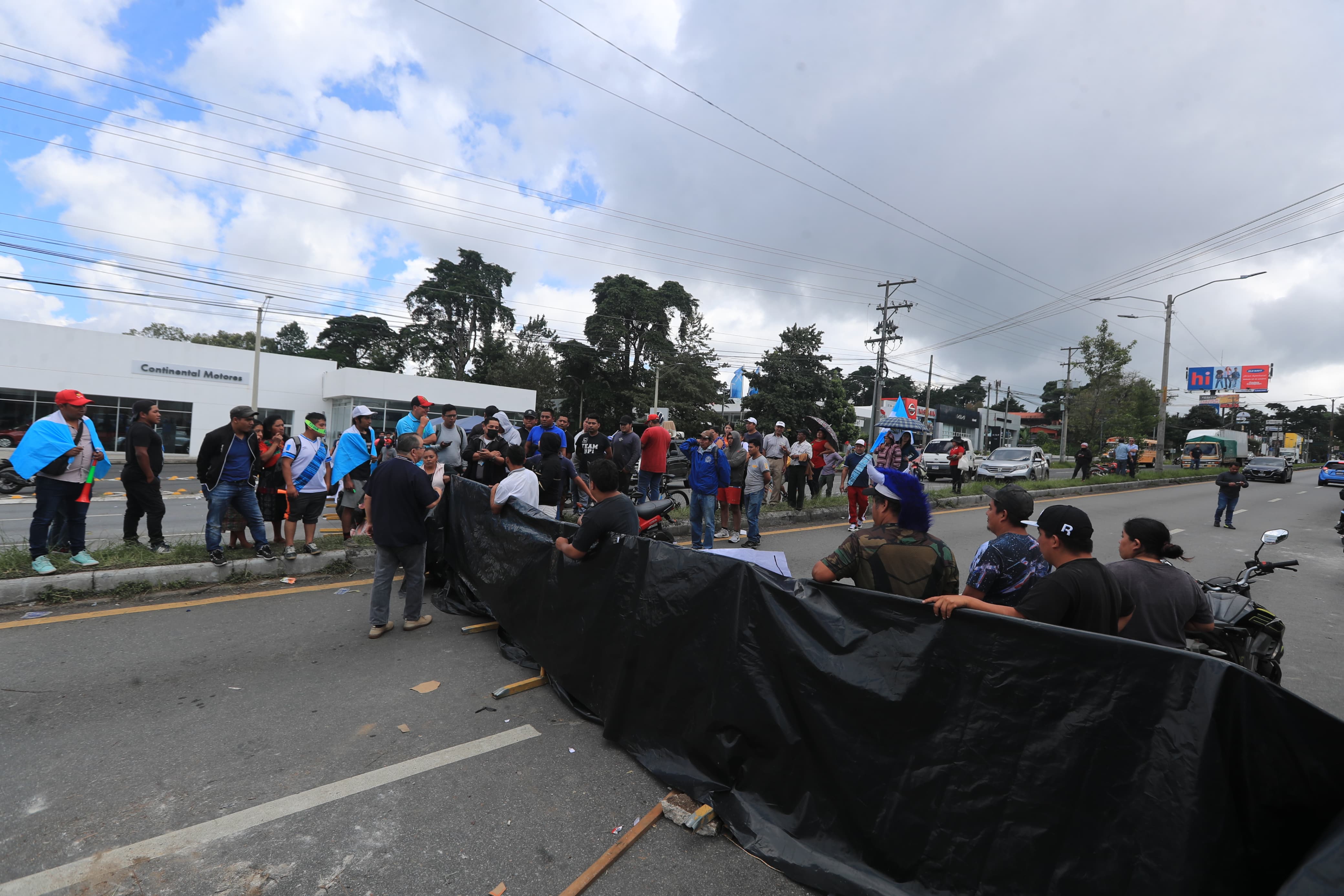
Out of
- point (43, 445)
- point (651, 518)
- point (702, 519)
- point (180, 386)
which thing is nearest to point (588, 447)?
point (702, 519)

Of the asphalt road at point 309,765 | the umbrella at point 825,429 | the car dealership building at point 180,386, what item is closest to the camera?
the asphalt road at point 309,765

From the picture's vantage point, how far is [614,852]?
263 cm

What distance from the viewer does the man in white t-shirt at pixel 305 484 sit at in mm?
6797

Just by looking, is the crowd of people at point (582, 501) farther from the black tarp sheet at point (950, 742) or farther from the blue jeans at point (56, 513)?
the black tarp sheet at point (950, 742)

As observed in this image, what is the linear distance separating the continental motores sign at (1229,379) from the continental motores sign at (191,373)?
232 feet

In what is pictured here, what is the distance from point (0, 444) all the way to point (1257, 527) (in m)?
36.5

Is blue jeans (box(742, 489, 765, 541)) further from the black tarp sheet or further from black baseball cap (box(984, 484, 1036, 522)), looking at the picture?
black baseball cap (box(984, 484, 1036, 522))

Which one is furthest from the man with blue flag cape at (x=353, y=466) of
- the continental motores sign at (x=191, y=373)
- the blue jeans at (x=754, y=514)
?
the continental motores sign at (x=191, y=373)

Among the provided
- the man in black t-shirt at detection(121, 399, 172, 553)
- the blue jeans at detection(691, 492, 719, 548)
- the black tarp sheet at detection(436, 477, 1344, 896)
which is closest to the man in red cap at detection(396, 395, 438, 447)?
the man in black t-shirt at detection(121, 399, 172, 553)

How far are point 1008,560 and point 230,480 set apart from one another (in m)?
6.74

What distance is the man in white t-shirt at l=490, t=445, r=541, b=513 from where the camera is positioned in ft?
16.8

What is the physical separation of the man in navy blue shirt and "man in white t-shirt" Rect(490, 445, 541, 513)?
56 centimetres

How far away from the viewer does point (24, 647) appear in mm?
4418

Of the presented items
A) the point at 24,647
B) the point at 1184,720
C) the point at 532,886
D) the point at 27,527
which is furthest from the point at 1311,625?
the point at 27,527
